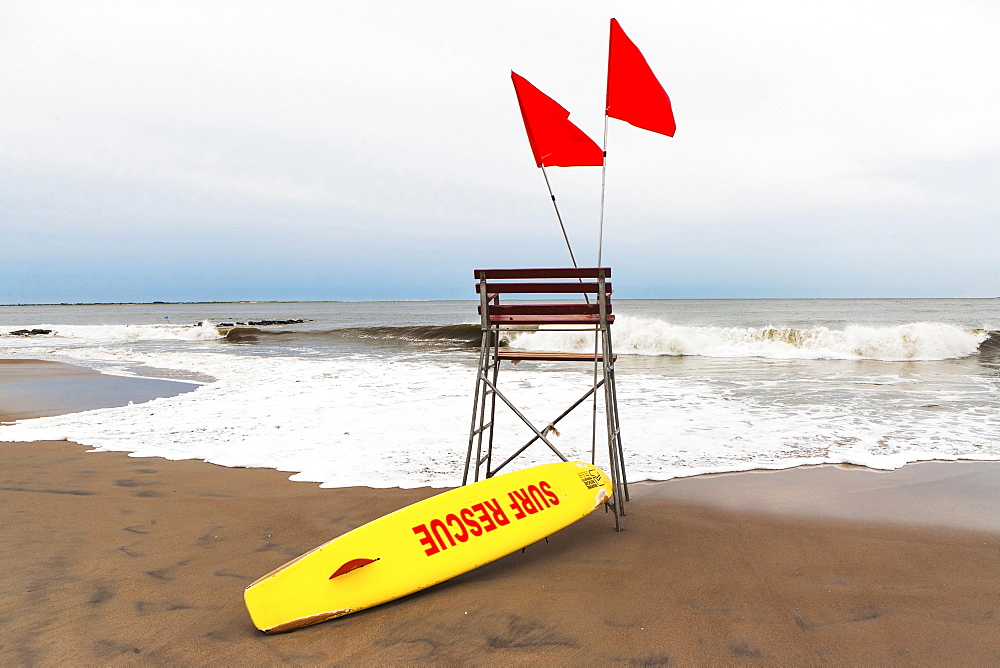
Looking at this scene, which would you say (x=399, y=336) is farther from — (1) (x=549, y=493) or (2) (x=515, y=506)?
(2) (x=515, y=506)

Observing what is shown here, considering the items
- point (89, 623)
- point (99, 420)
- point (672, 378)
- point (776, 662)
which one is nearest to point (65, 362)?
point (99, 420)

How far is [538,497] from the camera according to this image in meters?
3.37

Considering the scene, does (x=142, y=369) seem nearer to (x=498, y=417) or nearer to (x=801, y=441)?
(x=498, y=417)

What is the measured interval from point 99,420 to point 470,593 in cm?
634

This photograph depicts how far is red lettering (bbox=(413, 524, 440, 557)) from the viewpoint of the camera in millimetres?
2820

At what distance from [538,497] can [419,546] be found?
31.8 inches

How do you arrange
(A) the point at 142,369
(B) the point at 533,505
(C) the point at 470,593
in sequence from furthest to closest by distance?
(A) the point at 142,369
(B) the point at 533,505
(C) the point at 470,593

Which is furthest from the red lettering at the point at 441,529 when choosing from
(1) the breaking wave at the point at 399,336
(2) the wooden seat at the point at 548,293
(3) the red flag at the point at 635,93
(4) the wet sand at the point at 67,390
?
(1) the breaking wave at the point at 399,336

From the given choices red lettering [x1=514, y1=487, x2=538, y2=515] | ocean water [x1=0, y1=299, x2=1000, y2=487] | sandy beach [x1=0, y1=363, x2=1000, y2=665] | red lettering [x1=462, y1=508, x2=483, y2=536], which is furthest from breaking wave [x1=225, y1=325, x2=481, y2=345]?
red lettering [x1=462, y1=508, x2=483, y2=536]

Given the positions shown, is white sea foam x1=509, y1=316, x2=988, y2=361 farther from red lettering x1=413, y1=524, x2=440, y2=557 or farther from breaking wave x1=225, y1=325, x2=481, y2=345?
red lettering x1=413, y1=524, x2=440, y2=557

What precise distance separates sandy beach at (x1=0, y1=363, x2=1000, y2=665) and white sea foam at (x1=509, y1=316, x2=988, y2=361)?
13352mm

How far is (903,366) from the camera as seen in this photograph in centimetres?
1392

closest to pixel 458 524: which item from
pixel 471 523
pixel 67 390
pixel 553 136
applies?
pixel 471 523

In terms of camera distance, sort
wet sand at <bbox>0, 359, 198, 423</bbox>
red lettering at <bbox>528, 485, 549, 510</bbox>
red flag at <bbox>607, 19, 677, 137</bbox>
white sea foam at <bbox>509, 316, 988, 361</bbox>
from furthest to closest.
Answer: white sea foam at <bbox>509, 316, 988, 361</bbox>
wet sand at <bbox>0, 359, 198, 423</bbox>
red flag at <bbox>607, 19, 677, 137</bbox>
red lettering at <bbox>528, 485, 549, 510</bbox>
